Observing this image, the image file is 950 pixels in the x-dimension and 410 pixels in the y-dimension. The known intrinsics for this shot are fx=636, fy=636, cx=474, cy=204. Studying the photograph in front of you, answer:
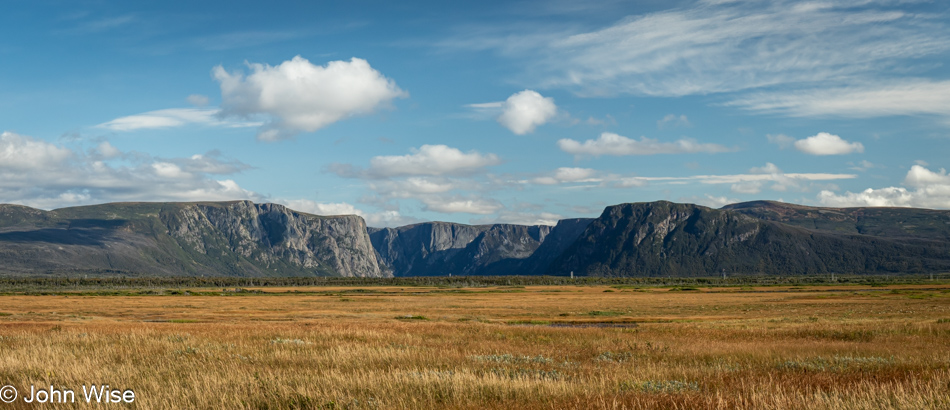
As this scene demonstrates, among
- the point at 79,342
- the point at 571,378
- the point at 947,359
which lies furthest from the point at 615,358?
the point at 79,342

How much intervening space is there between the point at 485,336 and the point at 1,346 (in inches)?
783

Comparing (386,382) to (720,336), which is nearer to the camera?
(386,382)

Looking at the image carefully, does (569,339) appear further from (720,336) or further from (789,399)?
(789,399)

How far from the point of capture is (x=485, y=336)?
3228cm

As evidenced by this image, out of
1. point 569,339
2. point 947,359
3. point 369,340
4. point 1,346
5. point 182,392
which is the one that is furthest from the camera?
point 569,339

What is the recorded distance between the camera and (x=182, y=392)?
514 inches

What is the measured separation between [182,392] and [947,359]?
2134 centimetres

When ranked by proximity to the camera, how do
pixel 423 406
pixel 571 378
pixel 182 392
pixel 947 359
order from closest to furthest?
1. pixel 423 406
2. pixel 182 392
3. pixel 571 378
4. pixel 947 359

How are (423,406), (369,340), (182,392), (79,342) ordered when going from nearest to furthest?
(423,406) < (182,392) < (79,342) < (369,340)

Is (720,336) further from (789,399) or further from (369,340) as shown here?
(789,399)

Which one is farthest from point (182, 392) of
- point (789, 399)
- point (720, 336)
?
point (720, 336)

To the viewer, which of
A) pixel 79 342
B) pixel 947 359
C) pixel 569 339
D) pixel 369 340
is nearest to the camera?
pixel 947 359

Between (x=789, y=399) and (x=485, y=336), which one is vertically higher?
(x=789, y=399)

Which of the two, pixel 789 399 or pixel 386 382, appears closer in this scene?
pixel 789 399
